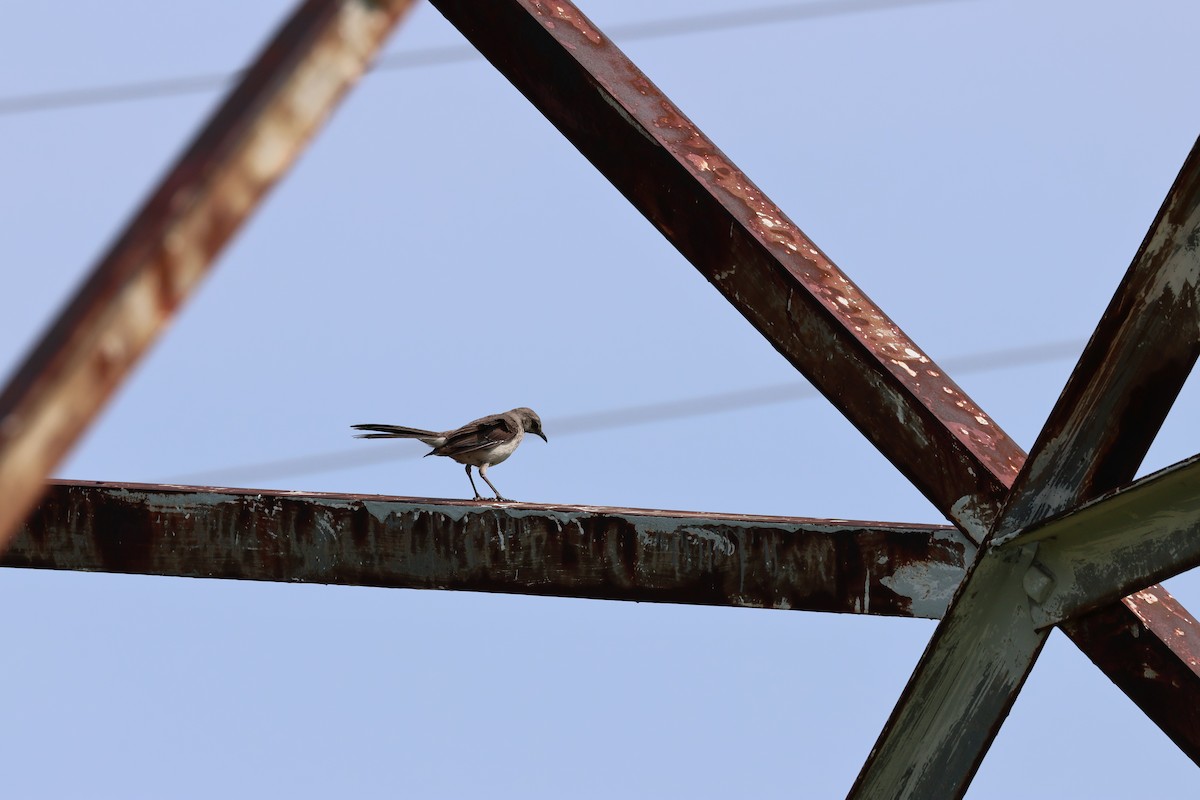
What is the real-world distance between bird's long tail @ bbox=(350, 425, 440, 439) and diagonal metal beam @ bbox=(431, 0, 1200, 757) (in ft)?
19.1

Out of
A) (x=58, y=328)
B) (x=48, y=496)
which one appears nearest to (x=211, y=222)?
(x=58, y=328)

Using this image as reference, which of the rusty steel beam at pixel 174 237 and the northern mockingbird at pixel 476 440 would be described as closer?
the rusty steel beam at pixel 174 237

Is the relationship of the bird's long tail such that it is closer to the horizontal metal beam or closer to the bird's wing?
the bird's wing

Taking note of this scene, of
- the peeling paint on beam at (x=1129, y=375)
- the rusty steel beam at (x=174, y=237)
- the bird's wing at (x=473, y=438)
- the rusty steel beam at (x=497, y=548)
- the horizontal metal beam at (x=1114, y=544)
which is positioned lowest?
the horizontal metal beam at (x=1114, y=544)

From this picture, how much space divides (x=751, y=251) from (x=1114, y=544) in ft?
3.45

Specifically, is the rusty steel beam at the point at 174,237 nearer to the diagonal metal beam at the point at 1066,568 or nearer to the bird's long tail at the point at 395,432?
the diagonal metal beam at the point at 1066,568

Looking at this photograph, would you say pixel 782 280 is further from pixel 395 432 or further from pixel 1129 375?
pixel 395 432

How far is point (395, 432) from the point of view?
998 cm

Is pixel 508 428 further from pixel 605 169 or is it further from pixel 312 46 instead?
pixel 312 46

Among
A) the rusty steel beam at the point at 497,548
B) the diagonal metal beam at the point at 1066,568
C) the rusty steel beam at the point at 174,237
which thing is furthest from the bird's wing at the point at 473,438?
the rusty steel beam at the point at 174,237

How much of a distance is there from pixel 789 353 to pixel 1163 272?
85 centimetres

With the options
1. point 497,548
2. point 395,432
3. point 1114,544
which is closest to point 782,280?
point 1114,544

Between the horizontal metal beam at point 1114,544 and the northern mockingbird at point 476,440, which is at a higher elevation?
the northern mockingbird at point 476,440

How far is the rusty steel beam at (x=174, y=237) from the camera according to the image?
4.95ft
